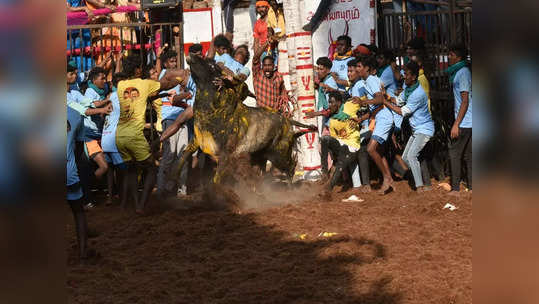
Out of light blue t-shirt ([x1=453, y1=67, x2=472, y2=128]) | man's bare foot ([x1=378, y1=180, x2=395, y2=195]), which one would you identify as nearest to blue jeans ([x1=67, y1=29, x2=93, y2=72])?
man's bare foot ([x1=378, y1=180, x2=395, y2=195])

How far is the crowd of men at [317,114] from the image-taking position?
971 cm

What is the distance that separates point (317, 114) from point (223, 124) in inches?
77.1

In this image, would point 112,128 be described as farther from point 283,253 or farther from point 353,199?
point 283,253

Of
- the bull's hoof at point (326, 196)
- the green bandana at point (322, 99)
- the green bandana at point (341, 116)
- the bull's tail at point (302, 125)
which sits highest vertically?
the green bandana at point (322, 99)

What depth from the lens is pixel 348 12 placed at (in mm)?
11891

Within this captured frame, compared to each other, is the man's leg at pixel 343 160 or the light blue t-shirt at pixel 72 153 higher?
the light blue t-shirt at pixel 72 153

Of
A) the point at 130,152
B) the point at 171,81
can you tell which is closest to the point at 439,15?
the point at 171,81

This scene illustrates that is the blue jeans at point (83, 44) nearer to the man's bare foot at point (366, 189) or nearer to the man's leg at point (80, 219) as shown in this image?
the man's bare foot at point (366, 189)

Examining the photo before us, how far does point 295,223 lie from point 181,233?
139 centimetres

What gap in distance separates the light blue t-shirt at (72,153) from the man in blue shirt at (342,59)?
5325mm

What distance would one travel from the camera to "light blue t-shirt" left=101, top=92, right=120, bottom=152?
976cm

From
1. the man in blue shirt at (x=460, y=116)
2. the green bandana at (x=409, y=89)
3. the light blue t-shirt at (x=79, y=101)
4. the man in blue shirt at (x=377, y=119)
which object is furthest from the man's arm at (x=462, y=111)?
the light blue t-shirt at (x=79, y=101)
